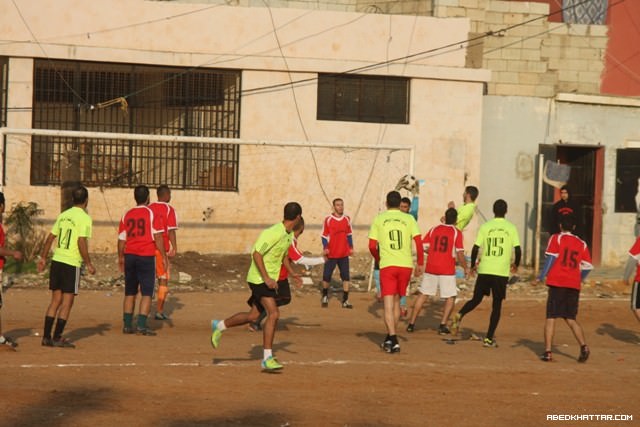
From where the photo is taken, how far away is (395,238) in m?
13.5

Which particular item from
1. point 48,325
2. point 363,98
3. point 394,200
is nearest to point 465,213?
point 394,200

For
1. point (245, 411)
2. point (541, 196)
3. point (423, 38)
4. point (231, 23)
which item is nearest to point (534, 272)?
point (541, 196)

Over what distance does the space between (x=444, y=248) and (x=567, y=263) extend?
2.43m

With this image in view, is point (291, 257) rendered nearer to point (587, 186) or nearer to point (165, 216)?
point (165, 216)

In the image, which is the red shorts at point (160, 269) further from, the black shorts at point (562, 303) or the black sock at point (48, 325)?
the black shorts at point (562, 303)

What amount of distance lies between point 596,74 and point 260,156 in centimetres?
824

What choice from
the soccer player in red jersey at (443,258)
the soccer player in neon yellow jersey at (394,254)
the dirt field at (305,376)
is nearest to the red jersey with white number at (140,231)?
the dirt field at (305,376)

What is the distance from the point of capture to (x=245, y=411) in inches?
389

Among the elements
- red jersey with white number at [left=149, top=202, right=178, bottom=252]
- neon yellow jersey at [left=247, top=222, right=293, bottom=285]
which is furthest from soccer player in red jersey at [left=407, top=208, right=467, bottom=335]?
neon yellow jersey at [left=247, top=222, right=293, bottom=285]

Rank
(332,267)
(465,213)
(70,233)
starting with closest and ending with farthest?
(70,233) → (465,213) → (332,267)

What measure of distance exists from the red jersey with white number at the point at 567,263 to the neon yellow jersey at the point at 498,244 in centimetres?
108

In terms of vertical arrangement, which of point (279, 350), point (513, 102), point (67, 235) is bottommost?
point (279, 350)

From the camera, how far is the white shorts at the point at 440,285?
1534 cm

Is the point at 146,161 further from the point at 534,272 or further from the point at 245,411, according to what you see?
the point at 245,411
